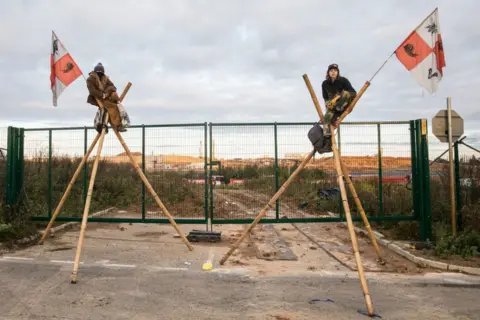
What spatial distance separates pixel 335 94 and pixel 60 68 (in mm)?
5447

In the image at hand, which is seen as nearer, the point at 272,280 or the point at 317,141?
the point at 272,280

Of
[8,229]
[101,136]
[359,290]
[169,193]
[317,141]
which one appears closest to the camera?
[359,290]

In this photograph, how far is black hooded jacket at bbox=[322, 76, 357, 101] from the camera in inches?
237

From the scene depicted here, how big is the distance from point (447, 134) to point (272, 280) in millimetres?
5489

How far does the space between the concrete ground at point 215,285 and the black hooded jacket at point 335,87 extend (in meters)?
2.98

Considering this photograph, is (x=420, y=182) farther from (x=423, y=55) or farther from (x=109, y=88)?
(x=109, y=88)

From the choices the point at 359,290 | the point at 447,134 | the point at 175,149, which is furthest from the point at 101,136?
the point at 447,134

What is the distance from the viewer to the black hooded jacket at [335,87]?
237 inches

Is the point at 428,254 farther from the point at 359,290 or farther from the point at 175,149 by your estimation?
the point at 175,149

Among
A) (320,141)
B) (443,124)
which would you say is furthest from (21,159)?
(443,124)

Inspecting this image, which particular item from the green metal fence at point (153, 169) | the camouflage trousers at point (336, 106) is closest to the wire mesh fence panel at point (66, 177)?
the green metal fence at point (153, 169)

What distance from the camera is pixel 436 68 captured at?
6430mm

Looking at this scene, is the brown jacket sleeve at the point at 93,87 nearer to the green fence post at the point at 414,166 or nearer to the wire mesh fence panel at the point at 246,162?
the wire mesh fence panel at the point at 246,162

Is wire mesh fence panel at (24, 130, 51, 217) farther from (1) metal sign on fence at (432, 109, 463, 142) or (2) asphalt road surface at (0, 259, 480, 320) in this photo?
(1) metal sign on fence at (432, 109, 463, 142)
